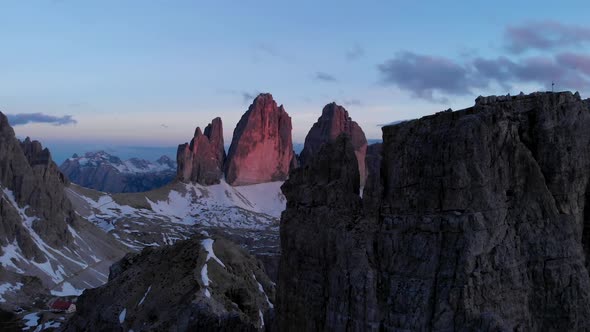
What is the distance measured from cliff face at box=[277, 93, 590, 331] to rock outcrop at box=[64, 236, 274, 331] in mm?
19065

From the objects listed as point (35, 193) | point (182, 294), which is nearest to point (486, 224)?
point (182, 294)

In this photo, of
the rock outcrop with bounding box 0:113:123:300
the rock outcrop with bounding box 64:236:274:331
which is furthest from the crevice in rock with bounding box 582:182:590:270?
the rock outcrop with bounding box 0:113:123:300

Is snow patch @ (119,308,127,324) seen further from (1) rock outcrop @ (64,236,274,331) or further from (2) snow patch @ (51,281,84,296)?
(2) snow patch @ (51,281,84,296)

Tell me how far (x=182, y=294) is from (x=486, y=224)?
110 feet

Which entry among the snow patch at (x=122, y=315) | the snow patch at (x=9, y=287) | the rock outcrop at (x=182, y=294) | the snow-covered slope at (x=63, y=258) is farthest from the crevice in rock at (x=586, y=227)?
the snow-covered slope at (x=63, y=258)

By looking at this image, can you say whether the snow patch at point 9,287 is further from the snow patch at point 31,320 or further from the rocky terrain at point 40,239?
the snow patch at point 31,320

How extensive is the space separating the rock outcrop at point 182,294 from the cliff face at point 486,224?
19065mm

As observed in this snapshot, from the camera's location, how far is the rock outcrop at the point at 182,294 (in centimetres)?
4550

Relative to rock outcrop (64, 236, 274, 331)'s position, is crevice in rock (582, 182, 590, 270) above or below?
above

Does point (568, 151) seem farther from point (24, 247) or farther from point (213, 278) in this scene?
point (24, 247)

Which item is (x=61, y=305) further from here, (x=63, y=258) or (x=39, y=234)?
(x=39, y=234)

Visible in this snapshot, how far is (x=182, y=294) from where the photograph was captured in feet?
163

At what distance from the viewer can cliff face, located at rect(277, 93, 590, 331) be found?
22656 millimetres

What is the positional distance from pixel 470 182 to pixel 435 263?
357 centimetres
